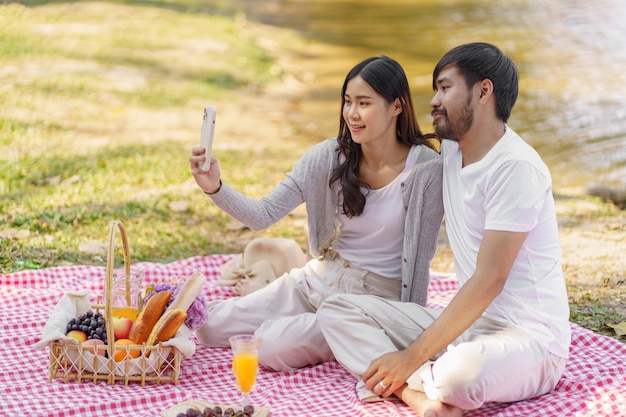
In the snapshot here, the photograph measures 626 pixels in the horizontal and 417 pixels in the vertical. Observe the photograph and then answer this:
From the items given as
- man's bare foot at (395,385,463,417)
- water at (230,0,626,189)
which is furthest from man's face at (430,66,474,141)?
water at (230,0,626,189)

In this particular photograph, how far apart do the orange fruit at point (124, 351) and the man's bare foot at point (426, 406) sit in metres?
1.13

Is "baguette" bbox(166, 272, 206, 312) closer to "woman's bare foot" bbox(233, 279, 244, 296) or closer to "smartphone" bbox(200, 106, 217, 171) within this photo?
"smartphone" bbox(200, 106, 217, 171)

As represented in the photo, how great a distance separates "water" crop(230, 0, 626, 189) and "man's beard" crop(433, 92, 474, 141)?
15.9 ft

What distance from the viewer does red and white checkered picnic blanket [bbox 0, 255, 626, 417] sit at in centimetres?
371

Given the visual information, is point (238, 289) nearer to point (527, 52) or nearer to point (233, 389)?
point (233, 389)

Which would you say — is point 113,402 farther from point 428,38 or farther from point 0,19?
point 428,38

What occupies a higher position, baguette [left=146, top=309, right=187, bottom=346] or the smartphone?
the smartphone

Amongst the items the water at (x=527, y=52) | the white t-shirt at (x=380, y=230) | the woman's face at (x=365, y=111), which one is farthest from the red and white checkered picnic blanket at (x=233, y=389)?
the water at (x=527, y=52)

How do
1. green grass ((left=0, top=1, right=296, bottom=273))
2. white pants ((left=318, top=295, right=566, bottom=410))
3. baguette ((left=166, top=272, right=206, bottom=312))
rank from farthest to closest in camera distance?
1. green grass ((left=0, top=1, right=296, bottom=273))
2. baguette ((left=166, top=272, right=206, bottom=312))
3. white pants ((left=318, top=295, right=566, bottom=410))

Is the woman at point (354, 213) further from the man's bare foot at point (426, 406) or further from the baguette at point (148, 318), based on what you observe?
the man's bare foot at point (426, 406)

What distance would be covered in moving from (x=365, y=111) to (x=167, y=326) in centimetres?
127

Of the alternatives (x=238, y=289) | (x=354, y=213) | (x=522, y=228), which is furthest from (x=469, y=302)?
(x=238, y=289)

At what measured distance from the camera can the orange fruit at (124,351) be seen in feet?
12.7

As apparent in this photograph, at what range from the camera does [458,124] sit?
3.80 m
